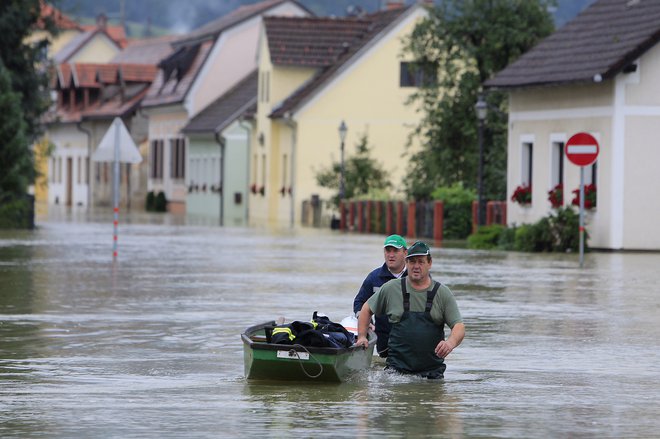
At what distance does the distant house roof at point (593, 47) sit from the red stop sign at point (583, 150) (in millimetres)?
5237

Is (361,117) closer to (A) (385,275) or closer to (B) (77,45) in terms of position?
(B) (77,45)

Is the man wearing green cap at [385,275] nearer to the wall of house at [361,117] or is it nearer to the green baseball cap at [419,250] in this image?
the green baseball cap at [419,250]

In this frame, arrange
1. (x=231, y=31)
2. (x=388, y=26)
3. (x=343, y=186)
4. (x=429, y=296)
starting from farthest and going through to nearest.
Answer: (x=231, y=31) < (x=388, y=26) < (x=343, y=186) < (x=429, y=296)

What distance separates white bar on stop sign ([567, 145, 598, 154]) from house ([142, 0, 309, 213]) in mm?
44214

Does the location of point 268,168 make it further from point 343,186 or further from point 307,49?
point 343,186

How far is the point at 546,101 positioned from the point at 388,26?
22.4 meters

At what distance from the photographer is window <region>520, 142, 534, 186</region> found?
46344mm

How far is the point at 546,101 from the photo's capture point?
146 ft

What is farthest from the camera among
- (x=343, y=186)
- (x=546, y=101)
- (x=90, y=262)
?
(x=343, y=186)

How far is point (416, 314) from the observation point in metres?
14.0

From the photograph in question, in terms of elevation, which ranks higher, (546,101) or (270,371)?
(546,101)

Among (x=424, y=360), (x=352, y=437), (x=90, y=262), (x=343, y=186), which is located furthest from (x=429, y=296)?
(x=343, y=186)

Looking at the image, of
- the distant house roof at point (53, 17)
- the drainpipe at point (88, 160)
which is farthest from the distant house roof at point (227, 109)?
the distant house roof at point (53, 17)

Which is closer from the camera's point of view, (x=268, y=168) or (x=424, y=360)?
(x=424, y=360)
